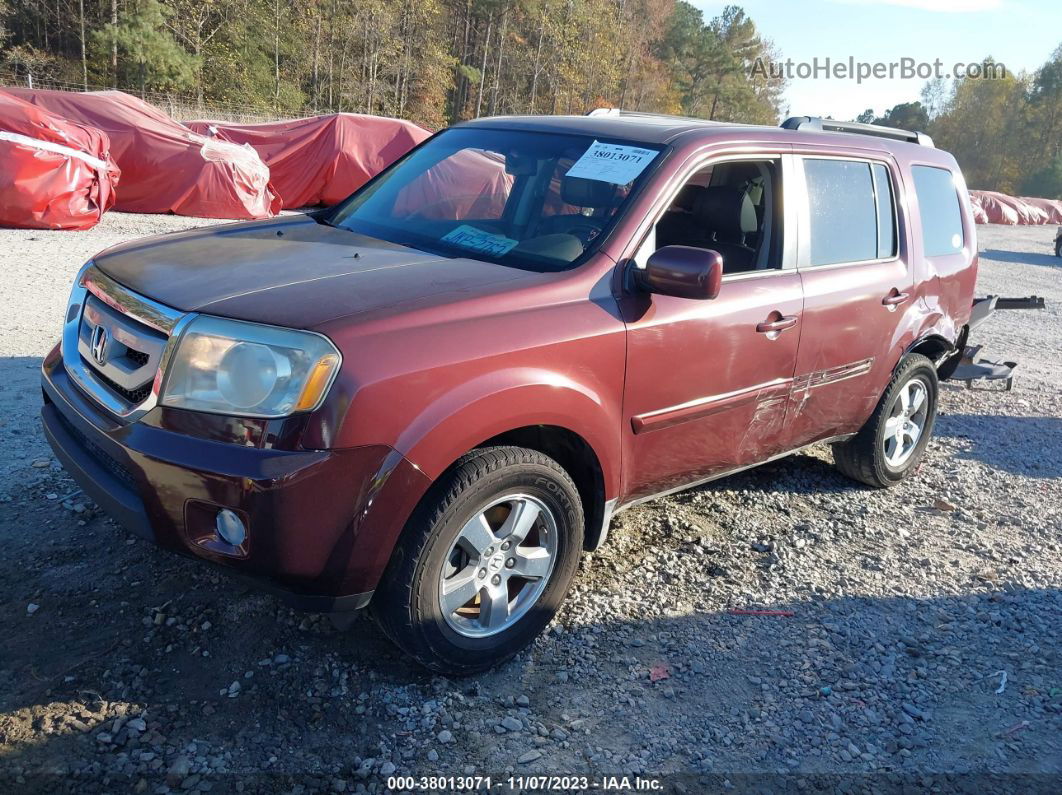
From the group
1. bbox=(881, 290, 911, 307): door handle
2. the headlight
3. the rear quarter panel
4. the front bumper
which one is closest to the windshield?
the headlight

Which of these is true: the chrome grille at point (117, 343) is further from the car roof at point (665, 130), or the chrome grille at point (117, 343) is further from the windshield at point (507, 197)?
the car roof at point (665, 130)

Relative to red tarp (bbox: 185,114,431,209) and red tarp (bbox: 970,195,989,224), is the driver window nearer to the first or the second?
red tarp (bbox: 185,114,431,209)

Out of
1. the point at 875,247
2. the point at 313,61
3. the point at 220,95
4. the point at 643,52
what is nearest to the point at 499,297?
the point at 875,247

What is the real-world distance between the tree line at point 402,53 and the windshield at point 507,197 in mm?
35911

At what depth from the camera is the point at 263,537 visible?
7.64 feet

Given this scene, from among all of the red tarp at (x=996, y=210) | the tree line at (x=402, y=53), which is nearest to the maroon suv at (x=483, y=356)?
the red tarp at (x=996, y=210)

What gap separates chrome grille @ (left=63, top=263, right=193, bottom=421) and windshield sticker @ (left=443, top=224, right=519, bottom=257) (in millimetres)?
1185

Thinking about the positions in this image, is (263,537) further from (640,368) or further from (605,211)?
(605,211)

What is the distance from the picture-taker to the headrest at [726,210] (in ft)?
12.8

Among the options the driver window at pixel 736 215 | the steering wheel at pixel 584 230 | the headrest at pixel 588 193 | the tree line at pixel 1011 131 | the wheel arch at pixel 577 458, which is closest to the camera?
the wheel arch at pixel 577 458

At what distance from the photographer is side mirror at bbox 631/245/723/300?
288cm

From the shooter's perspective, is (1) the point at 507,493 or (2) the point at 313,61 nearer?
(1) the point at 507,493

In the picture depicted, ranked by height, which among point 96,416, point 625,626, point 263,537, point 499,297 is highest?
point 499,297

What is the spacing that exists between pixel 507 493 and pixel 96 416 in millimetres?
1357
